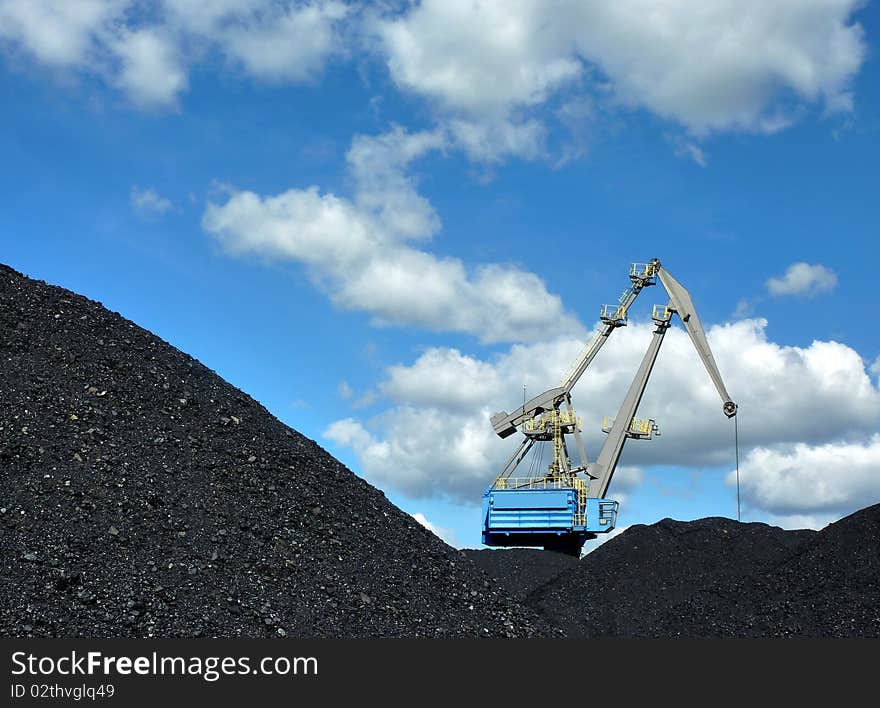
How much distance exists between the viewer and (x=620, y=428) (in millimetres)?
31125

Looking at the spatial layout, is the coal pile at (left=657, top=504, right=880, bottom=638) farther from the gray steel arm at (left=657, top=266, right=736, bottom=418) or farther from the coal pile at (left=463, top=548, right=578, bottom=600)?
the gray steel arm at (left=657, top=266, right=736, bottom=418)

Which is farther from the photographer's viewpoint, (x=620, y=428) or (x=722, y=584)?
(x=620, y=428)

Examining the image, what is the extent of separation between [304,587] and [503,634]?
9.50ft

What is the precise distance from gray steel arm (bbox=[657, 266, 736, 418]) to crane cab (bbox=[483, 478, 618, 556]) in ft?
16.7

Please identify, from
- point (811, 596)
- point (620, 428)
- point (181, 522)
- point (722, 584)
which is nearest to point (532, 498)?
point (620, 428)

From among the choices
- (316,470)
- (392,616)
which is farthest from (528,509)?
(392,616)

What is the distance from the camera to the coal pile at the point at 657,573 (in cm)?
2223

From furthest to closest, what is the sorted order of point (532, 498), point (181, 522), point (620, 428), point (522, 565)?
point (620, 428) → point (532, 498) → point (522, 565) → point (181, 522)

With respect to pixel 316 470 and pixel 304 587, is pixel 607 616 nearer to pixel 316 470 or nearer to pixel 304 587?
pixel 316 470

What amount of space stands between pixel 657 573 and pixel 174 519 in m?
17.1

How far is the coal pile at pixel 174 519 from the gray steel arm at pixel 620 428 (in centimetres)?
1577

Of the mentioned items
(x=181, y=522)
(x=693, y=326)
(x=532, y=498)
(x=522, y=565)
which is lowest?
(x=181, y=522)

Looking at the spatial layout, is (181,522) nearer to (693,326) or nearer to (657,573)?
(657,573)

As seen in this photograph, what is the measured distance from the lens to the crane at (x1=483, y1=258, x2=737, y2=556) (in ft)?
96.3
